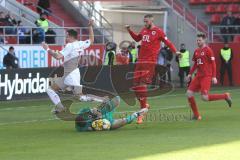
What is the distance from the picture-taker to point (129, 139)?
14.9 m

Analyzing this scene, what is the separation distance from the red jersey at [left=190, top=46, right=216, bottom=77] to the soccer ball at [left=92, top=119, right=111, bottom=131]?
10.7 feet

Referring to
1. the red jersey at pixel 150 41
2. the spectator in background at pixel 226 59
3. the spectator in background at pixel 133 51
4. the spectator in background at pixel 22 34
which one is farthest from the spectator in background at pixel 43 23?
the red jersey at pixel 150 41

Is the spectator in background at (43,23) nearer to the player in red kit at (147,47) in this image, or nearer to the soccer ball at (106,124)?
the player in red kit at (147,47)

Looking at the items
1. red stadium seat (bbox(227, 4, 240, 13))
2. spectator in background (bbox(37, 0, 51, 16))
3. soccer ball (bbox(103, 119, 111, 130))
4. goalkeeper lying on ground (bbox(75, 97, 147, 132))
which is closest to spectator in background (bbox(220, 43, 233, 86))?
red stadium seat (bbox(227, 4, 240, 13))

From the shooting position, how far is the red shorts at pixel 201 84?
733 inches

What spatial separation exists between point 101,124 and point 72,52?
259cm

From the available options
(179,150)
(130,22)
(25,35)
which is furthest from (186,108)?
(130,22)

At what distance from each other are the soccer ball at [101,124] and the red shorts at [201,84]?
3.00 metres

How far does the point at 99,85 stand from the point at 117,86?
3.31 feet

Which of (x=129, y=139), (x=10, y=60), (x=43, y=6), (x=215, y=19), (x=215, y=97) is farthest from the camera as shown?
(x=215, y=19)

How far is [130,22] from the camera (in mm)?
43000

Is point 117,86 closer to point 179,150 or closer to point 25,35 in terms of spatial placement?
point 25,35

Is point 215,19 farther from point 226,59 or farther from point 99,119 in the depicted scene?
point 99,119

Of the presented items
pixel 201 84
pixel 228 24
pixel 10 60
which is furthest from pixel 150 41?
pixel 228 24
